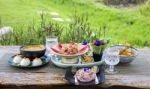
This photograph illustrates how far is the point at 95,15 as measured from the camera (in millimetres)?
5719

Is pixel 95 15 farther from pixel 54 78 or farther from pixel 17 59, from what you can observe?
pixel 54 78

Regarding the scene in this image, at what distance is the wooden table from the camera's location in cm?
188

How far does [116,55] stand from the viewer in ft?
6.68

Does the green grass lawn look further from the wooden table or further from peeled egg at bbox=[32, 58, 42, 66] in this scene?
peeled egg at bbox=[32, 58, 42, 66]

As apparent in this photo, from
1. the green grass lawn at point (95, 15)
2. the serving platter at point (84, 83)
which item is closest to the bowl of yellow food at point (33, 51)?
the serving platter at point (84, 83)

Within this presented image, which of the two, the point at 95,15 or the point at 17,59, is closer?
the point at 17,59

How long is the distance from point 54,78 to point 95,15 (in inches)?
153

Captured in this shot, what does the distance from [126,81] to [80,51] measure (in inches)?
14.7

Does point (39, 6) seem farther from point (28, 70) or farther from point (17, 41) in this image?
point (28, 70)

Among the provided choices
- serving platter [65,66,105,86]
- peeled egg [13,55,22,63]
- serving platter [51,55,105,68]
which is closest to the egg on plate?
peeled egg [13,55,22,63]

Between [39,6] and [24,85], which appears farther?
[39,6]

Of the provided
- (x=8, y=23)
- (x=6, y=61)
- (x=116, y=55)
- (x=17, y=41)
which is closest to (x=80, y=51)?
(x=116, y=55)

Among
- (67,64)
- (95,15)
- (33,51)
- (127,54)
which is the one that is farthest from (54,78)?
(95,15)

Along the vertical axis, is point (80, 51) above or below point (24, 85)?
above
